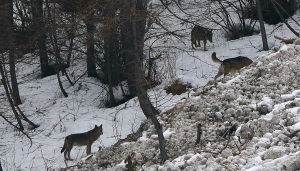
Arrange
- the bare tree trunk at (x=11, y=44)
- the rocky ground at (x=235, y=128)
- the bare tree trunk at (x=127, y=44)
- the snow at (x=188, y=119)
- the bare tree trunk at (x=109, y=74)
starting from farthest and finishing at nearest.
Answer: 1. the bare tree trunk at (x=109, y=74)
2. the bare tree trunk at (x=11, y=44)
3. the bare tree trunk at (x=127, y=44)
4. the snow at (x=188, y=119)
5. the rocky ground at (x=235, y=128)

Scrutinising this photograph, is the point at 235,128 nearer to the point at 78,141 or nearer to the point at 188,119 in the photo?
the point at 188,119

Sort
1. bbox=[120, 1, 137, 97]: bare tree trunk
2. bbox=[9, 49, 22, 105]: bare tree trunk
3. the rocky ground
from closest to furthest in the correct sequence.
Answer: the rocky ground, bbox=[120, 1, 137, 97]: bare tree trunk, bbox=[9, 49, 22, 105]: bare tree trunk

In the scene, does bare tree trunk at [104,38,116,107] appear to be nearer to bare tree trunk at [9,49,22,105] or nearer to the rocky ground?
bare tree trunk at [9,49,22,105]

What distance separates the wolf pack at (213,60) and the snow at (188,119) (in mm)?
331

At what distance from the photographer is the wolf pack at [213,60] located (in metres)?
11.9

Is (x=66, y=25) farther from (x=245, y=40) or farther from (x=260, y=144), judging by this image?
(x=260, y=144)

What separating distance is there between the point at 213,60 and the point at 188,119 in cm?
782

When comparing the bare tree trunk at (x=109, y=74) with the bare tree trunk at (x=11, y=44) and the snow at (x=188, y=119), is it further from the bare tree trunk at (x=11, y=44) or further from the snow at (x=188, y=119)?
the bare tree trunk at (x=11, y=44)

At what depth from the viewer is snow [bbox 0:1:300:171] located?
576 centimetres

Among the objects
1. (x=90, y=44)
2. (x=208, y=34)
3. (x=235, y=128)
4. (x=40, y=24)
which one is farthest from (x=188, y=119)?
(x=208, y=34)

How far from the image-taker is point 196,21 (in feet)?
61.0

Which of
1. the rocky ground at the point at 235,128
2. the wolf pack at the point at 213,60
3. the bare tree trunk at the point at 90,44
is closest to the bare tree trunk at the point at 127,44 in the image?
the bare tree trunk at the point at 90,44

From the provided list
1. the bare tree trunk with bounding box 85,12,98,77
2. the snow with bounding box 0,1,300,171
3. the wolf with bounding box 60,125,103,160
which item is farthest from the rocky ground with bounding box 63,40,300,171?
the bare tree trunk with bounding box 85,12,98,77

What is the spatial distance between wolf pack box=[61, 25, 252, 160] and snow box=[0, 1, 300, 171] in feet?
1.09
